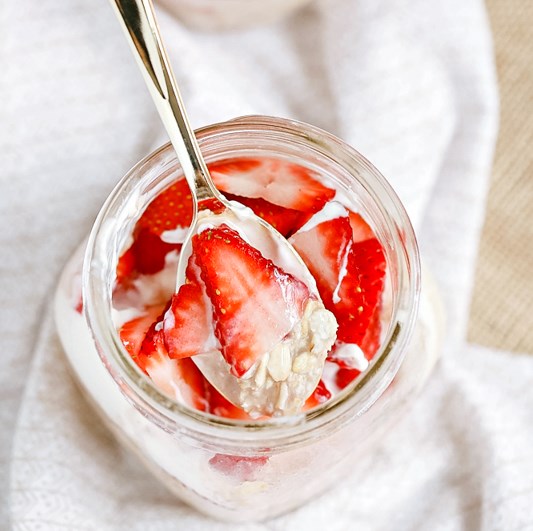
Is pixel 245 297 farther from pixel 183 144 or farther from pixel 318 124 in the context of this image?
pixel 318 124

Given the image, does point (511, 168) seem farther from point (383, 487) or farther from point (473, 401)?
point (383, 487)

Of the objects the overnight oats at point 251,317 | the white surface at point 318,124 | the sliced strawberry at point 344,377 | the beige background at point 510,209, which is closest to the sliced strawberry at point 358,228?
the overnight oats at point 251,317

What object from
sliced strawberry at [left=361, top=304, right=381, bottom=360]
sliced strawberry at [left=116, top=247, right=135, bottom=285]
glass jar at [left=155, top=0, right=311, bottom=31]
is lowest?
sliced strawberry at [left=361, top=304, right=381, bottom=360]

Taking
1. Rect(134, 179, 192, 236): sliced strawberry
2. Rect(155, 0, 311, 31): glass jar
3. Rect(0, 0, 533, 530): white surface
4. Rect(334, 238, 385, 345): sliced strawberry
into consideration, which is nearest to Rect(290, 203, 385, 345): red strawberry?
Rect(334, 238, 385, 345): sliced strawberry

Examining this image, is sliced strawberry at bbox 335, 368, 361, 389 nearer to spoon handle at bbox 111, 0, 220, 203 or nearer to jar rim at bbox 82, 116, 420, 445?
jar rim at bbox 82, 116, 420, 445

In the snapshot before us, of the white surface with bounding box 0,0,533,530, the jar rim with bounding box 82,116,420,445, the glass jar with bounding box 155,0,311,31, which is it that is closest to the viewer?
the jar rim with bounding box 82,116,420,445

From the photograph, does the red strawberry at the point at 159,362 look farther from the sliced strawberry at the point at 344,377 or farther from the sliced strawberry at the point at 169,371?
the sliced strawberry at the point at 344,377
